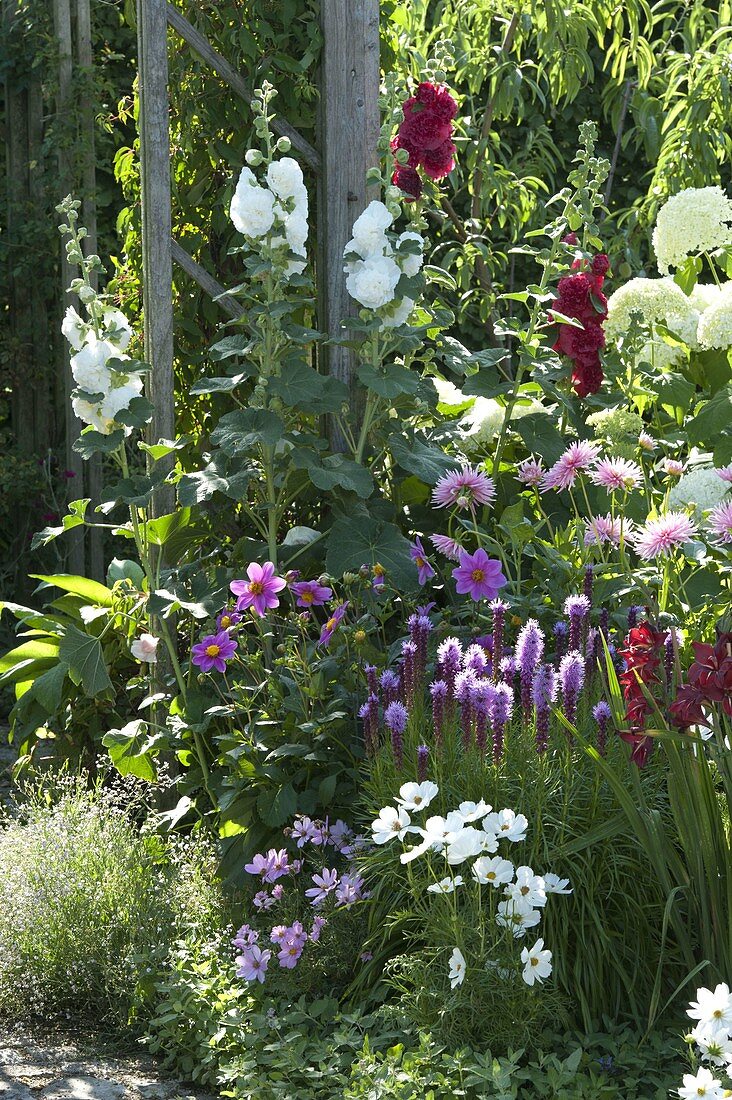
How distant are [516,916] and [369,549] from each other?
1130 mm

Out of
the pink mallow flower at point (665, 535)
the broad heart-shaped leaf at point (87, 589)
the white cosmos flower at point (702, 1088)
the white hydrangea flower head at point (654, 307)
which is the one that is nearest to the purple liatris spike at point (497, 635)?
the pink mallow flower at point (665, 535)

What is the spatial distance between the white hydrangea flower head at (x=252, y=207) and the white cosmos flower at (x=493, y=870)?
5.14ft

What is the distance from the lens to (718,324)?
10.8 ft

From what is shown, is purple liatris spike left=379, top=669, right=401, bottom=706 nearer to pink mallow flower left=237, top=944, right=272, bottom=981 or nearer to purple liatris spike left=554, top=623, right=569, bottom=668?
purple liatris spike left=554, top=623, right=569, bottom=668

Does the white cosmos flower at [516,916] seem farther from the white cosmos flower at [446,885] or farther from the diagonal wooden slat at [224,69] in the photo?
the diagonal wooden slat at [224,69]

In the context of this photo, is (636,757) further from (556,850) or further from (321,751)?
(321,751)

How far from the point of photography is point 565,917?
217 centimetres

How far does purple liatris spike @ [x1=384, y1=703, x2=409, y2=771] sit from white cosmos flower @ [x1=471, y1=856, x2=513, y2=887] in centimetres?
32

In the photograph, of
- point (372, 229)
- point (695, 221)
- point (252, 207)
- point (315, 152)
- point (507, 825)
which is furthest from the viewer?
point (695, 221)

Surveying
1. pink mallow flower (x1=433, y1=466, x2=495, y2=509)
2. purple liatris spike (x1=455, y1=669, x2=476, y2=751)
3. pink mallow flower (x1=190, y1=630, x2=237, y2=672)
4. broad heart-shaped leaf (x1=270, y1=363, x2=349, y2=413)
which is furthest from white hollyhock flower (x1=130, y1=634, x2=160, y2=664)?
purple liatris spike (x1=455, y1=669, x2=476, y2=751)

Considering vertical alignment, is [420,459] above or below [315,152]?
below

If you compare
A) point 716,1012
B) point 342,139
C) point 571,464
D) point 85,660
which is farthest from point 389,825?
point 342,139

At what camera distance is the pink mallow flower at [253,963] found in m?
2.40

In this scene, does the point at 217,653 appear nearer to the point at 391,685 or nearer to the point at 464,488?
the point at 391,685
